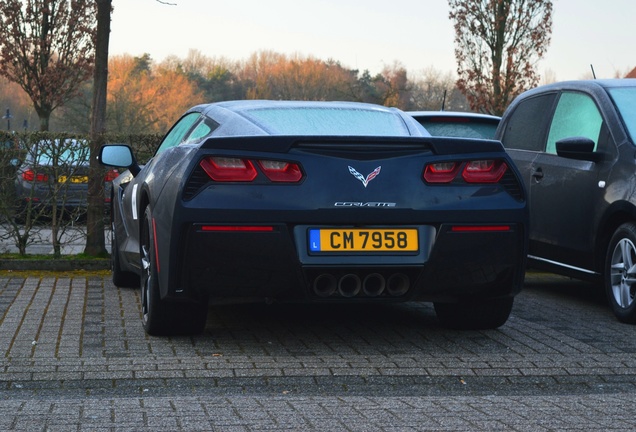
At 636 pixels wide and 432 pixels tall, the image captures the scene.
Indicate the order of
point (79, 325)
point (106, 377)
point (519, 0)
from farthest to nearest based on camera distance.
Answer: point (519, 0) < point (79, 325) < point (106, 377)

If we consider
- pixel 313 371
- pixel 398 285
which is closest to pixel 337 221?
pixel 398 285

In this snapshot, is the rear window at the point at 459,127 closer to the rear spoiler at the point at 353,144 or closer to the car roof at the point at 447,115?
the car roof at the point at 447,115

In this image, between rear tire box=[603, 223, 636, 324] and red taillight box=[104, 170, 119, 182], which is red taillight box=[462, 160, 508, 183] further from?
red taillight box=[104, 170, 119, 182]

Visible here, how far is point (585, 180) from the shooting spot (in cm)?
838

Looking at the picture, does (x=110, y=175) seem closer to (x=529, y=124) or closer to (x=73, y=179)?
(x=73, y=179)

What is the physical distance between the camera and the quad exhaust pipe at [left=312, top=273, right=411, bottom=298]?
20.3 feet

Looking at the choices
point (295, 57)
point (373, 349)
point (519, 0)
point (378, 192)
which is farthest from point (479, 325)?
point (295, 57)

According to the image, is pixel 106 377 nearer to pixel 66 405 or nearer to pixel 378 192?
pixel 66 405

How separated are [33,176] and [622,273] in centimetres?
558

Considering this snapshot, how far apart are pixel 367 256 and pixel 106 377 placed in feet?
4.86

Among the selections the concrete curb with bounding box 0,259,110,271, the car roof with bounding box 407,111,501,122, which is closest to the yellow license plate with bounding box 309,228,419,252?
the car roof with bounding box 407,111,501,122

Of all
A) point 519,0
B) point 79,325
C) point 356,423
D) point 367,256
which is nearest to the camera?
point 356,423

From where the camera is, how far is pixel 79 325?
725 cm

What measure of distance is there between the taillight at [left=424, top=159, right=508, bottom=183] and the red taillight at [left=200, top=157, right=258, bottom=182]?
0.95m
